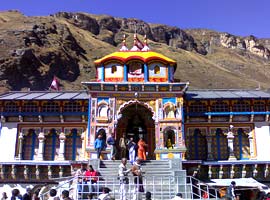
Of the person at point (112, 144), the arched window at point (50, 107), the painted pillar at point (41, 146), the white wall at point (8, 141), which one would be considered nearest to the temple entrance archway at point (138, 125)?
the person at point (112, 144)

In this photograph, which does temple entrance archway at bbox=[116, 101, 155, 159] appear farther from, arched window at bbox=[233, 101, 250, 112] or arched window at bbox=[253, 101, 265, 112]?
arched window at bbox=[253, 101, 265, 112]

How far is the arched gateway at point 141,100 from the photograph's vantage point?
934 inches

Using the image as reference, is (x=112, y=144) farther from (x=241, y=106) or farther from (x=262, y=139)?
(x=262, y=139)

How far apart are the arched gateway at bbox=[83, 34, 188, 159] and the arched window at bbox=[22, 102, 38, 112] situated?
14.2 ft

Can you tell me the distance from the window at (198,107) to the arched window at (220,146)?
5.96 ft

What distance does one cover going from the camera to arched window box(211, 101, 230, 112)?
25.5 meters

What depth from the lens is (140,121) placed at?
25.9m

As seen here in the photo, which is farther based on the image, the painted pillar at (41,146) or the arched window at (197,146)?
the arched window at (197,146)

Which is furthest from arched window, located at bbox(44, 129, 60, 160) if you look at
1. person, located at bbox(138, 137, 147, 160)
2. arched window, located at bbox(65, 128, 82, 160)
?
person, located at bbox(138, 137, 147, 160)

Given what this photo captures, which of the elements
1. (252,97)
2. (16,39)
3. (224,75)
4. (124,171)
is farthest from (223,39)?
(124,171)

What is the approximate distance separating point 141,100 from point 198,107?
432 centimetres

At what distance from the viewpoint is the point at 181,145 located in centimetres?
2333

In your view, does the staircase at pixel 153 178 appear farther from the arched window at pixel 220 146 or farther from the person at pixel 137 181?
the arched window at pixel 220 146

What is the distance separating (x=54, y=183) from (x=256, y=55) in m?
158
